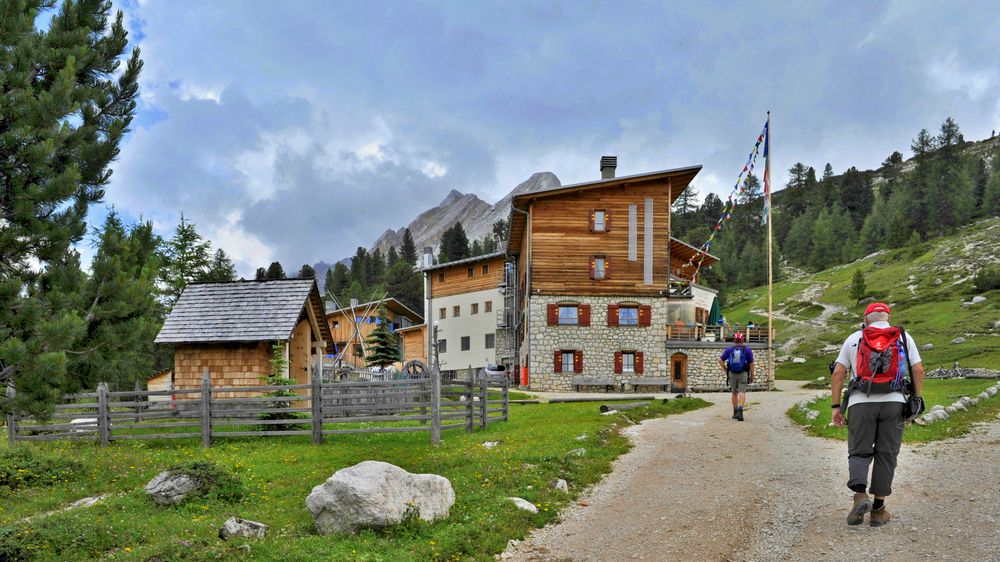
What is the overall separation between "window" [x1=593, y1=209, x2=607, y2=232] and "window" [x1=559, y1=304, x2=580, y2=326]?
4.87m

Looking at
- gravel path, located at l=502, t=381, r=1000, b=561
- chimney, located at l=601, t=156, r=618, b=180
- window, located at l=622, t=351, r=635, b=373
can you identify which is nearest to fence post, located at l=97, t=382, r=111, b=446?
gravel path, located at l=502, t=381, r=1000, b=561

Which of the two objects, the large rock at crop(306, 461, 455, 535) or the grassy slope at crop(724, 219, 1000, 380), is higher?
the grassy slope at crop(724, 219, 1000, 380)

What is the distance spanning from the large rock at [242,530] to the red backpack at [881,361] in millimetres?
7682

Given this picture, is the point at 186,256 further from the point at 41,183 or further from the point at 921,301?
the point at 921,301

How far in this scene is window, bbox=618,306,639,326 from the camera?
1710 inches

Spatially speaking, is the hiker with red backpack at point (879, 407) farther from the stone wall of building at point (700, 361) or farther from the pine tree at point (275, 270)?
the pine tree at point (275, 270)

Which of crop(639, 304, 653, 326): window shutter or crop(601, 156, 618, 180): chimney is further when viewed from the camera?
crop(601, 156, 618, 180): chimney

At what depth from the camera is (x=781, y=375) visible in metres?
58.5

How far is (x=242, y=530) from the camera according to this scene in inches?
372

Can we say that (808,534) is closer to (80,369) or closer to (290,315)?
(80,369)

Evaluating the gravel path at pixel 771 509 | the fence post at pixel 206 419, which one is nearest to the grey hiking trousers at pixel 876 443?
the gravel path at pixel 771 509

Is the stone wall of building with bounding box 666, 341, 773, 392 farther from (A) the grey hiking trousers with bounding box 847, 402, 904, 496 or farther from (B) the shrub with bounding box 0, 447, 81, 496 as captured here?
(A) the grey hiking trousers with bounding box 847, 402, 904, 496

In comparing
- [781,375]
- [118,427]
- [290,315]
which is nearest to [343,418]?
[118,427]

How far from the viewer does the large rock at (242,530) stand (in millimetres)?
9375
